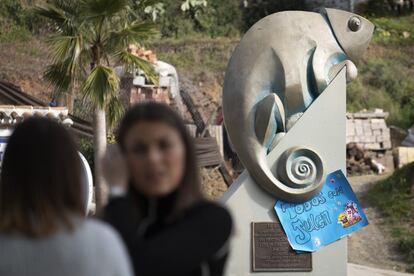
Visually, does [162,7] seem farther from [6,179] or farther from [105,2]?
[6,179]

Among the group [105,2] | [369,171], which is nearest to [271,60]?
[105,2]

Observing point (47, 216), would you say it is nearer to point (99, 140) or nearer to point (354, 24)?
point (354, 24)

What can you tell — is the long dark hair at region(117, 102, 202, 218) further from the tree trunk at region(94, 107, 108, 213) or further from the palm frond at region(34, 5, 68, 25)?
the palm frond at region(34, 5, 68, 25)

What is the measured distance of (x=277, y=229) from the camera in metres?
10.2

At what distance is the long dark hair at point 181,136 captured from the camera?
104 inches

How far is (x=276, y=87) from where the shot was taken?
10281mm

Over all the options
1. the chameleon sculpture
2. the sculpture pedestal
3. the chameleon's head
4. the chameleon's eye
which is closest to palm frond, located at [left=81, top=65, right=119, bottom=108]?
the chameleon sculpture

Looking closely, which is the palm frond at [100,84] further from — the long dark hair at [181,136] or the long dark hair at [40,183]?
the long dark hair at [40,183]

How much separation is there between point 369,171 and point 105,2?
11109 millimetres

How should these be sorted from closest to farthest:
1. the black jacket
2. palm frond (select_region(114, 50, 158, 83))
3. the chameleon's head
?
the black jacket < the chameleon's head < palm frond (select_region(114, 50, 158, 83))

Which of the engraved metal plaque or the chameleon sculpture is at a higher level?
the chameleon sculpture

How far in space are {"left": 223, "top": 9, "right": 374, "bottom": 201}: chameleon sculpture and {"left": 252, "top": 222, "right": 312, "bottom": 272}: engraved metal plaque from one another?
1.38ft

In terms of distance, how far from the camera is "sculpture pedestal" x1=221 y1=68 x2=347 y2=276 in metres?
10.2

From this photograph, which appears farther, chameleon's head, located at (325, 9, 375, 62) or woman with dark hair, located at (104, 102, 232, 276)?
chameleon's head, located at (325, 9, 375, 62)
